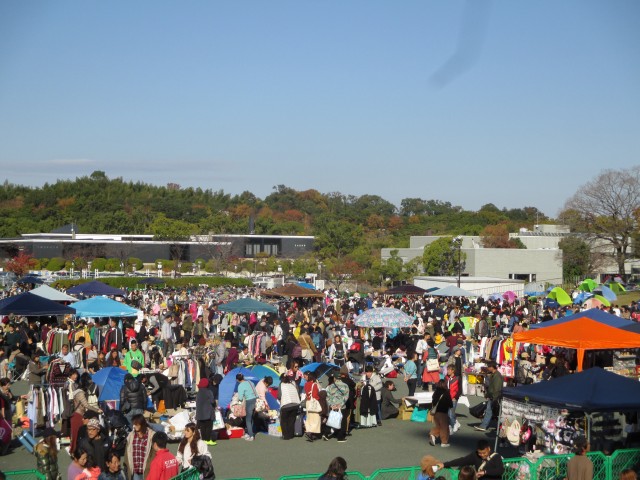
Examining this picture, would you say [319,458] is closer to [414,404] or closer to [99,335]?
[414,404]

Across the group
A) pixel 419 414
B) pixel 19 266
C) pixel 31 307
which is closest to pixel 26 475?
pixel 419 414

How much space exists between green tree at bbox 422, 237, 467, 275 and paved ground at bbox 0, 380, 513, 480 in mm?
46011

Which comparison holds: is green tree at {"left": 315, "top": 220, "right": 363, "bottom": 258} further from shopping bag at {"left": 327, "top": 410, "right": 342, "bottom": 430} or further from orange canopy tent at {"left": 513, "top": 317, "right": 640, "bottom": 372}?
shopping bag at {"left": 327, "top": 410, "right": 342, "bottom": 430}

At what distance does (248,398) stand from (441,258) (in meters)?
47.8

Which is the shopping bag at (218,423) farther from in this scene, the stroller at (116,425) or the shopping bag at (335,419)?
the shopping bag at (335,419)

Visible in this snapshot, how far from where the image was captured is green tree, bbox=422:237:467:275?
5875 cm

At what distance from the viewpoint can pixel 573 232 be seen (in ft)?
202

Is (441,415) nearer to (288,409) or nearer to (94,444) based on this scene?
(288,409)

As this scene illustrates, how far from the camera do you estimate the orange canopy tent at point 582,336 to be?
14328mm

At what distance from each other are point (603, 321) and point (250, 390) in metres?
7.58

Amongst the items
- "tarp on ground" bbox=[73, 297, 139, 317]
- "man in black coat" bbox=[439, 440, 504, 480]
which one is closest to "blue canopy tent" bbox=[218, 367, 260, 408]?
"man in black coat" bbox=[439, 440, 504, 480]

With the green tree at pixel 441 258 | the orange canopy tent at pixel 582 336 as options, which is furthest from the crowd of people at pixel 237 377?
the green tree at pixel 441 258

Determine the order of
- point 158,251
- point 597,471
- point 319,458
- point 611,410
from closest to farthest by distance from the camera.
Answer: point 597,471
point 611,410
point 319,458
point 158,251

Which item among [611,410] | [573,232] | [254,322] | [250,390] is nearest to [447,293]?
[254,322]
